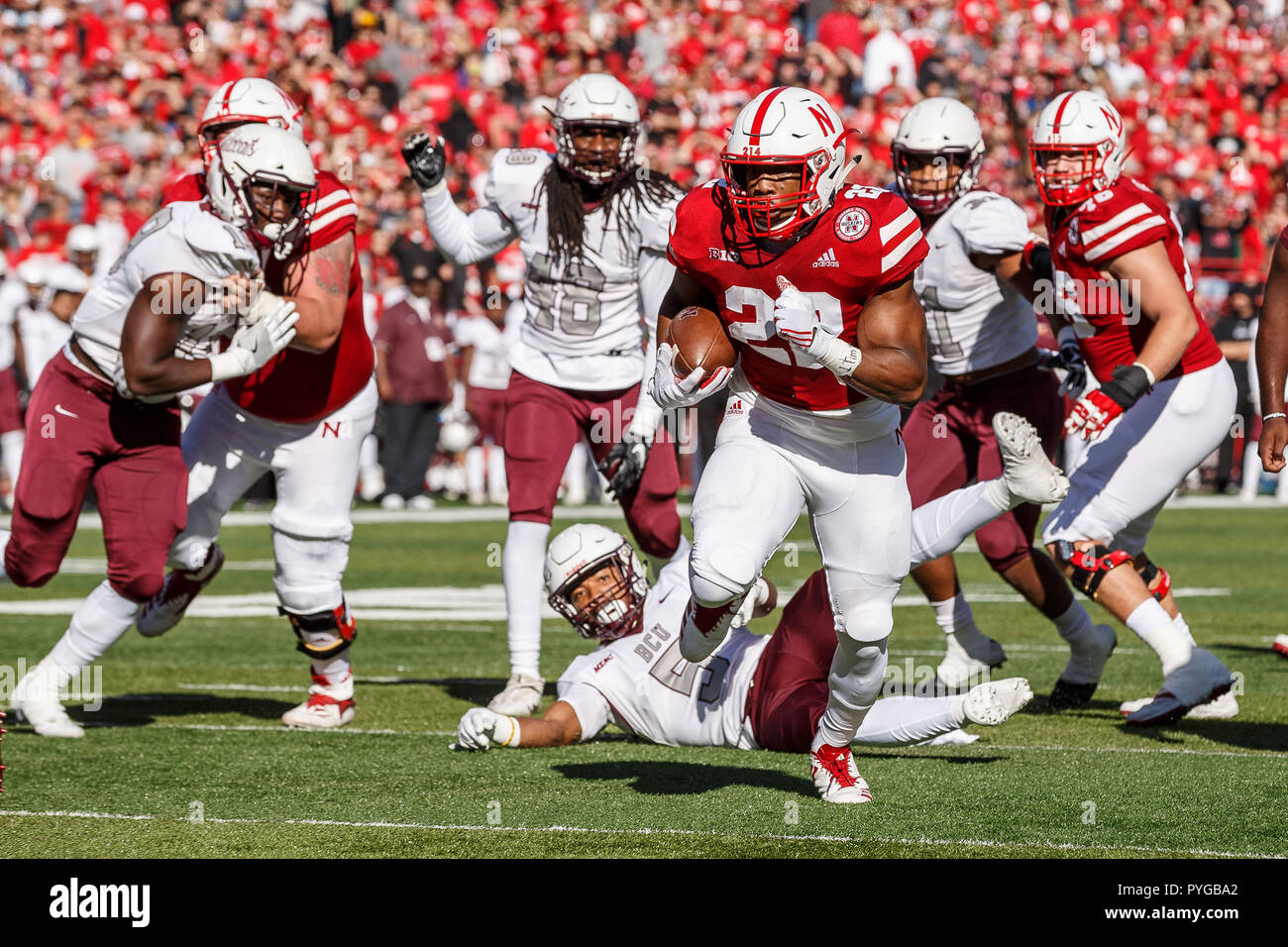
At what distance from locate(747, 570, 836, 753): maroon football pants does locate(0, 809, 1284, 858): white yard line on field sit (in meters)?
0.73

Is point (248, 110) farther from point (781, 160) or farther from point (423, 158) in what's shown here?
point (781, 160)

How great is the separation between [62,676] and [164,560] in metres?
0.51

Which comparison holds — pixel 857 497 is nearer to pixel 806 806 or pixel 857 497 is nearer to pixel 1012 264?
pixel 806 806

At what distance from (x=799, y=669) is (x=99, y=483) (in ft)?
7.47

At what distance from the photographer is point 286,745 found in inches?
215

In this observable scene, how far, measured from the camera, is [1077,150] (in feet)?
19.1

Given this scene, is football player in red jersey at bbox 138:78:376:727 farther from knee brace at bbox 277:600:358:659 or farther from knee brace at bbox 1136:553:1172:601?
knee brace at bbox 1136:553:1172:601

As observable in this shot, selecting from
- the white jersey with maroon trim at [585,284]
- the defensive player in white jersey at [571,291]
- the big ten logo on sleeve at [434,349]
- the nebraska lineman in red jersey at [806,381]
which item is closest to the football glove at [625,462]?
the defensive player in white jersey at [571,291]

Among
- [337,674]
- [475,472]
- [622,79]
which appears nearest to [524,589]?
A: [337,674]

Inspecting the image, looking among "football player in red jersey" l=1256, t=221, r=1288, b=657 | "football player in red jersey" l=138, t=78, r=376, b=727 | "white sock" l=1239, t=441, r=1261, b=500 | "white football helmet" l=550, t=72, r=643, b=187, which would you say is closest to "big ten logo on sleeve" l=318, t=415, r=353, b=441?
"football player in red jersey" l=138, t=78, r=376, b=727

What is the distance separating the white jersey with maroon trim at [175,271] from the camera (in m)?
5.39

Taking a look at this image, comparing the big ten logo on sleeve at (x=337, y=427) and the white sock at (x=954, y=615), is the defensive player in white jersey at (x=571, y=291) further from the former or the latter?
the white sock at (x=954, y=615)

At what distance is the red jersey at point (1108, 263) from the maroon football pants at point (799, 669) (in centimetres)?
149
